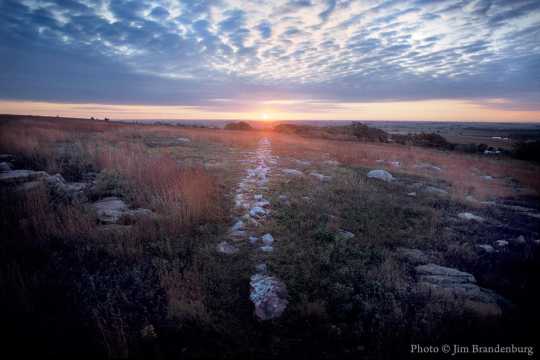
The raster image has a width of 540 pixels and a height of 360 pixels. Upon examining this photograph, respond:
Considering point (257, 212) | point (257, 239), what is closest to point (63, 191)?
point (257, 212)

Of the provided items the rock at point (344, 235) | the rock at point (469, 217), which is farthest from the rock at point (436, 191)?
the rock at point (344, 235)

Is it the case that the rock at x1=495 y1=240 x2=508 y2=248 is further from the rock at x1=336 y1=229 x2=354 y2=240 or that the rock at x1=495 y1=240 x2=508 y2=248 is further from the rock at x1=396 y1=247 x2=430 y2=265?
the rock at x1=336 y1=229 x2=354 y2=240

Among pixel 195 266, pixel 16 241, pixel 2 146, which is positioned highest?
pixel 2 146

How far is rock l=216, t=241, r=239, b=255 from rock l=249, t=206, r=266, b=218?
1445 mm

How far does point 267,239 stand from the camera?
15.8 feet

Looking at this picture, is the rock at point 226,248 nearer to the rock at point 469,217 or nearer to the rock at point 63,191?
the rock at point 63,191

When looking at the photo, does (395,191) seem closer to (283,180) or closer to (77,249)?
(283,180)

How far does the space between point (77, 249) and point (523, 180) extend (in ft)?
60.0

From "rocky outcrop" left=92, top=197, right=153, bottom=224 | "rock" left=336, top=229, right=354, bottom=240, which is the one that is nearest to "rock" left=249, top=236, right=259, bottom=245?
"rock" left=336, top=229, right=354, bottom=240

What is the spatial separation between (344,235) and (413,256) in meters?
1.31

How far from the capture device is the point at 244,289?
342 cm

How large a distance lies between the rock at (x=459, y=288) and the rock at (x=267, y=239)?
2552 millimetres

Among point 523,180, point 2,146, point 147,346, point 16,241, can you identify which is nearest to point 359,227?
point 147,346

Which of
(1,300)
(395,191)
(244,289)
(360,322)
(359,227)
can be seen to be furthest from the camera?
(395,191)
